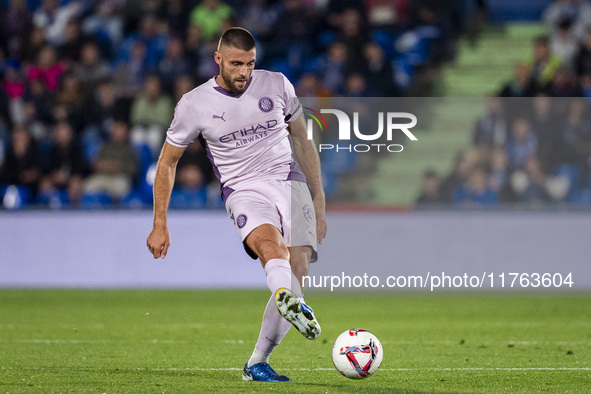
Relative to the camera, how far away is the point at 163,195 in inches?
242

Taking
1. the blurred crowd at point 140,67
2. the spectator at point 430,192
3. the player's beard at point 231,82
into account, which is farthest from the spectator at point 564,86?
the player's beard at point 231,82

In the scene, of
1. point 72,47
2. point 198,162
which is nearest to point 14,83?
point 72,47

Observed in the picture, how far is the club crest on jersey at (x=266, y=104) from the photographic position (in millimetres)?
6336

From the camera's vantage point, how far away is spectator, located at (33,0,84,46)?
17.1m

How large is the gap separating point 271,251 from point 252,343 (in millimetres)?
2905

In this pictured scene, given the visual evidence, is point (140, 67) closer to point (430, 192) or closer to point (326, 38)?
point (326, 38)

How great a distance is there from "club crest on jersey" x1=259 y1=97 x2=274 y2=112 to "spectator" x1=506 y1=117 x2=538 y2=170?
24.4 ft

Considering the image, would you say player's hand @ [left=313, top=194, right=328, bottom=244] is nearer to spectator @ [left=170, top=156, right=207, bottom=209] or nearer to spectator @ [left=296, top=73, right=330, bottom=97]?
spectator @ [left=170, top=156, right=207, bottom=209]

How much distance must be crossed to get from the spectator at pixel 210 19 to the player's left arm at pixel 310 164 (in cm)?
1023

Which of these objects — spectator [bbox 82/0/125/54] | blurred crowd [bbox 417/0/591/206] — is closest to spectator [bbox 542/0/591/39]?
blurred crowd [bbox 417/0/591/206]

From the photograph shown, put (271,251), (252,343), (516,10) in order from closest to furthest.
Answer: (271,251) → (252,343) → (516,10)

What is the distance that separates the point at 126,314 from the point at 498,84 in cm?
754

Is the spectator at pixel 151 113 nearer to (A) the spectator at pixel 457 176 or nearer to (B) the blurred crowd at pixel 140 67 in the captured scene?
(B) the blurred crowd at pixel 140 67

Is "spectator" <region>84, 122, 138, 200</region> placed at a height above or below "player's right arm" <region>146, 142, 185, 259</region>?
below
